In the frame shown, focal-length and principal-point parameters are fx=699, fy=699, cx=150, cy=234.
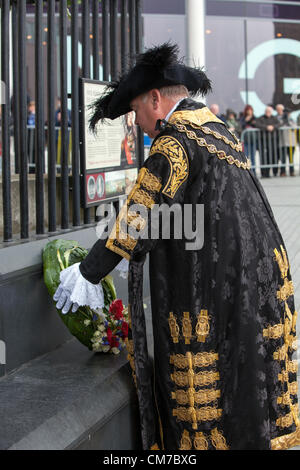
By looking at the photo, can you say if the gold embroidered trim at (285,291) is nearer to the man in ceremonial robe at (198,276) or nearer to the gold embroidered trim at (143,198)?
the man in ceremonial robe at (198,276)

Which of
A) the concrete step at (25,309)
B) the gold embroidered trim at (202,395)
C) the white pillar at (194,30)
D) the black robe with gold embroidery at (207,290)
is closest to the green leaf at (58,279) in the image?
the concrete step at (25,309)

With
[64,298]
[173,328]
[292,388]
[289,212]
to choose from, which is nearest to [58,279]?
[64,298]

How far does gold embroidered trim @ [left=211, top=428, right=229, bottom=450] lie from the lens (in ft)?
9.70

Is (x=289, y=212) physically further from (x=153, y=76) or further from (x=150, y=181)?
(x=150, y=181)

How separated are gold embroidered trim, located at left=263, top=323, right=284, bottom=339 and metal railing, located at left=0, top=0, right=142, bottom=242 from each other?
1.39m

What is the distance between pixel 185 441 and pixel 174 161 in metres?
1.20

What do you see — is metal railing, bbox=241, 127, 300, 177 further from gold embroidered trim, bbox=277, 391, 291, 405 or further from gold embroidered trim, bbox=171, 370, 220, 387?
gold embroidered trim, bbox=171, 370, 220, 387

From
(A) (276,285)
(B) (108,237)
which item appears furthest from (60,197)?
(A) (276,285)

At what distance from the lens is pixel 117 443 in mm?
3096

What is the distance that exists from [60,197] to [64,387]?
1.66 meters

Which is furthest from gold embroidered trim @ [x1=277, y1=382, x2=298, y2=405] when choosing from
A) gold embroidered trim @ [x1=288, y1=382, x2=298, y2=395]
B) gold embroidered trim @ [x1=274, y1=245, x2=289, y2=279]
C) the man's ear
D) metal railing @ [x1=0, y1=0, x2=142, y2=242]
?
metal railing @ [x1=0, y1=0, x2=142, y2=242]

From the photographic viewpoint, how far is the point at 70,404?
291 centimetres
